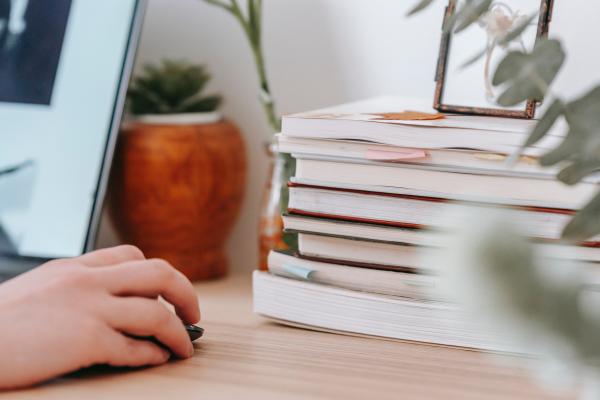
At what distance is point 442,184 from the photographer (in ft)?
2.21

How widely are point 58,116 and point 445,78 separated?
50 cm

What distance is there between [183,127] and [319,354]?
17.7 inches

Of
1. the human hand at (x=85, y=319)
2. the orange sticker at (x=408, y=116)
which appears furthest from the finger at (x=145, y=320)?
the orange sticker at (x=408, y=116)

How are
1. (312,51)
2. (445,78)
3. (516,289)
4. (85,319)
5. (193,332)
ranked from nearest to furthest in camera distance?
(516,289) < (85,319) < (193,332) < (445,78) < (312,51)

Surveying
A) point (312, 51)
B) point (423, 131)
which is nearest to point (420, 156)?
point (423, 131)

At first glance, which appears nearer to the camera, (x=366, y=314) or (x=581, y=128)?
(x=581, y=128)

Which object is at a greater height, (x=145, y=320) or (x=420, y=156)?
(x=420, y=156)

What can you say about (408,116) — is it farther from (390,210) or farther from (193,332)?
(193,332)

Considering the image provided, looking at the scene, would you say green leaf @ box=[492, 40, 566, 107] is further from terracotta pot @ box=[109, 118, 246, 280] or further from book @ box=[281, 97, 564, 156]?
terracotta pot @ box=[109, 118, 246, 280]

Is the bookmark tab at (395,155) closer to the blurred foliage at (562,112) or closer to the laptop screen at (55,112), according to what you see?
the blurred foliage at (562,112)

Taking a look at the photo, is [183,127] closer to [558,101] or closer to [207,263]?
[207,263]

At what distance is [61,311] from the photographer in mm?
543

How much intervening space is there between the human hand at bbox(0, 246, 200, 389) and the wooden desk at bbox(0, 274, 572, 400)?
2 cm

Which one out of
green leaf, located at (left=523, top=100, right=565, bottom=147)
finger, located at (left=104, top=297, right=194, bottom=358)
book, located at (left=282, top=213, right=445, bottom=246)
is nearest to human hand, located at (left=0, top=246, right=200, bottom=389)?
finger, located at (left=104, top=297, right=194, bottom=358)
